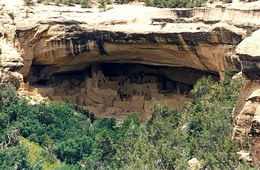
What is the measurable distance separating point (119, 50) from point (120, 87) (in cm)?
334

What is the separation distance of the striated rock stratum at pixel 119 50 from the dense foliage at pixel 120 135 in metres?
1.21

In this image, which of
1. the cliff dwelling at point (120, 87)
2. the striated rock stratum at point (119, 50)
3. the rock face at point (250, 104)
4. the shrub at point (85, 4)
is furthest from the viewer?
the cliff dwelling at point (120, 87)

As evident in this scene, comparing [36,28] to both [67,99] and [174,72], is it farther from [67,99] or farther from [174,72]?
[174,72]

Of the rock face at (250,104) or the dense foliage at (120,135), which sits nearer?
the rock face at (250,104)

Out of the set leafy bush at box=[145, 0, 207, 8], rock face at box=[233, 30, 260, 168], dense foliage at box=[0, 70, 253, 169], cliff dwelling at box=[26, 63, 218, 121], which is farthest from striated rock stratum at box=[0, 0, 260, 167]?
rock face at box=[233, 30, 260, 168]

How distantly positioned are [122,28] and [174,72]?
508 cm

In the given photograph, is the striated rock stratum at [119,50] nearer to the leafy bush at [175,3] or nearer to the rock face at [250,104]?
the leafy bush at [175,3]

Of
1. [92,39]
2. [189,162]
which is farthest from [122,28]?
[189,162]

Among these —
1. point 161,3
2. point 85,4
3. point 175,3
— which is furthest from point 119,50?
point 175,3

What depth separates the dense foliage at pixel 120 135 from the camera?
858 inches

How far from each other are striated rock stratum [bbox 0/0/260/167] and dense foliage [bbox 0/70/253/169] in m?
1.21

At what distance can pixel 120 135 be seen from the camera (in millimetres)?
28688

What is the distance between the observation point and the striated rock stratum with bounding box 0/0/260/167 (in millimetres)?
28359

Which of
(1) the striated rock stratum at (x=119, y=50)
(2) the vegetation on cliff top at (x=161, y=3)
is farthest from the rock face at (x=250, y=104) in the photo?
(2) the vegetation on cliff top at (x=161, y=3)
